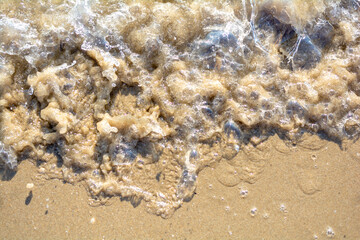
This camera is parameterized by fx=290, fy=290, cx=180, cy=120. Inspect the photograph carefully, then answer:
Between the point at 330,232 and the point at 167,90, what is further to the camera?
the point at 167,90

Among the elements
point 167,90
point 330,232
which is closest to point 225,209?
point 330,232

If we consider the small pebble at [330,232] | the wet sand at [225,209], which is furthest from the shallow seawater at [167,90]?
the small pebble at [330,232]

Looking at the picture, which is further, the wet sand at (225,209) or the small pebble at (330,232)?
the small pebble at (330,232)

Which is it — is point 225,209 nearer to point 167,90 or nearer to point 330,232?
point 330,232

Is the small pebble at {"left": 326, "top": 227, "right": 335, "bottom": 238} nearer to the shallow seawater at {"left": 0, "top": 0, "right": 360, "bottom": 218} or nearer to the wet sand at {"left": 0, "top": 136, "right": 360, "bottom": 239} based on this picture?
the wet sand at {"left": 0, "top": 136, "right": 360, "bottom": 239}

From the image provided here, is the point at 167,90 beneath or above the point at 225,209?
above

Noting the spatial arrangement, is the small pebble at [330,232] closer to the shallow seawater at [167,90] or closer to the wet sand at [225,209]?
the wet sand at [225,209]

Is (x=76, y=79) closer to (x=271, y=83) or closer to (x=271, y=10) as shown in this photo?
(x=271, y=83)
